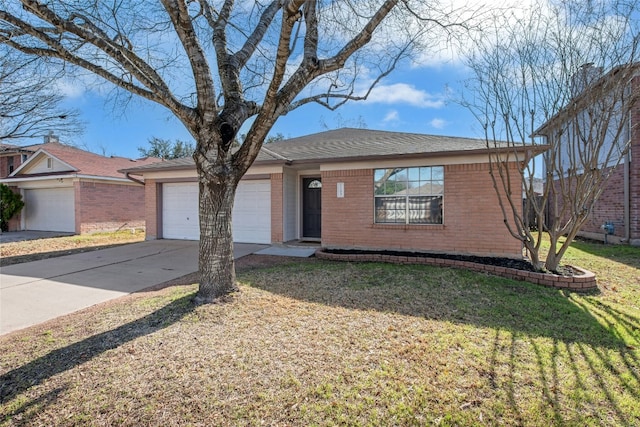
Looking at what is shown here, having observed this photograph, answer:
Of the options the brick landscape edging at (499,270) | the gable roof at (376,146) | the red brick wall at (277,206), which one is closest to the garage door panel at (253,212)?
the red brick wall at (277,206)

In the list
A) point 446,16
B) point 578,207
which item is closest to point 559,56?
point 446,16

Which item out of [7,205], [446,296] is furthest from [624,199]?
[7,205]

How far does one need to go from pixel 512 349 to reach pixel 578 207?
446cm

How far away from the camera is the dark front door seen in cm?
1189

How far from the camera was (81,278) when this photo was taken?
7363 millimetres

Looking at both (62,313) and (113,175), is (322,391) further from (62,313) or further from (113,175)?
(113,175)

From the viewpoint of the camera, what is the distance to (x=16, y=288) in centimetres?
659

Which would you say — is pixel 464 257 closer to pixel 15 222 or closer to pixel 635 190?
pixel 635 190

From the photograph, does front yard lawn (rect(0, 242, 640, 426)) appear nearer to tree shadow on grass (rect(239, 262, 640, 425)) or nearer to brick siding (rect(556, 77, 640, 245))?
tree shadow on grass (rect(239, 262, 640, 425))

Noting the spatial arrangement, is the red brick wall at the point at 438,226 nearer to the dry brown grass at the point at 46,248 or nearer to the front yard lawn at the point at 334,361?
the front yard lawn at the point at 334,361

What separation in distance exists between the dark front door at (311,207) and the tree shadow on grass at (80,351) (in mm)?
7286

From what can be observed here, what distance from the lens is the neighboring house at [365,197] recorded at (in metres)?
8.77

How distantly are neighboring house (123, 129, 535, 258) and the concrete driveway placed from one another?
5.95ft

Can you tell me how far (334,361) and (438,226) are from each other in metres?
6.66
